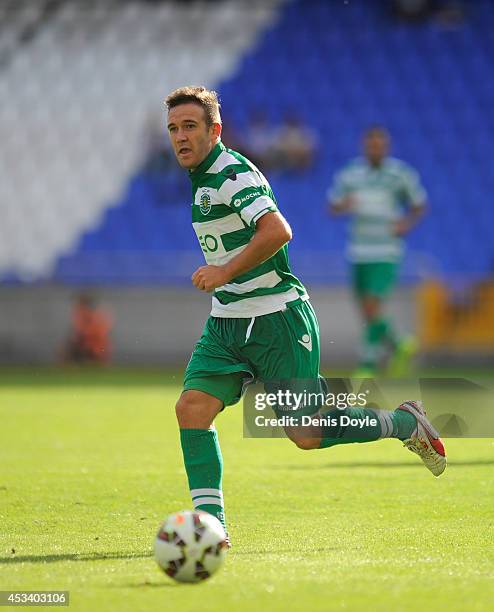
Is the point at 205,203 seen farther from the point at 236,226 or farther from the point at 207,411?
the point at 207,411

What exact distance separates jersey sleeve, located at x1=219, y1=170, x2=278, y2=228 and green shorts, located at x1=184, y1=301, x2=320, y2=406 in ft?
1.73

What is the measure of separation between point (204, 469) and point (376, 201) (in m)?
→ 8.35

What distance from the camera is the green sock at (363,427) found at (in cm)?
533

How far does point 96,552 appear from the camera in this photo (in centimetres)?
496

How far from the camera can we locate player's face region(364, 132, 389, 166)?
12.3 metres

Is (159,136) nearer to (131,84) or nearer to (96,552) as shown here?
(131,84)

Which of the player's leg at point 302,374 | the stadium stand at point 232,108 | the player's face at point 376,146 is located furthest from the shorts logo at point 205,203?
the stadium stand at point 232,108

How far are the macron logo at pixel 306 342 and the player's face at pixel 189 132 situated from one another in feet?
3.07

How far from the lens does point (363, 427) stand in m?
5.38

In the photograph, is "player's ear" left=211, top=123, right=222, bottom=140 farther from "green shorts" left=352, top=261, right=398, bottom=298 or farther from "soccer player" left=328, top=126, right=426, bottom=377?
"green shorts" left=352, top=261, right=398, bottom=298

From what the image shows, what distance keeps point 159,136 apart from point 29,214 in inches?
105


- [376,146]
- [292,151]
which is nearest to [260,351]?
[376,146]

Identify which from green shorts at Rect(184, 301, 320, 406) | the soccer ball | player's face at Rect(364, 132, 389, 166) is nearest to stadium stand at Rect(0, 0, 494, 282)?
player's face at Rect(364, 132, 389, 166)

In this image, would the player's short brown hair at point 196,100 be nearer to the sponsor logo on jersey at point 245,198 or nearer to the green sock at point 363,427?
the sponsor logo on jersey at point 245,198
